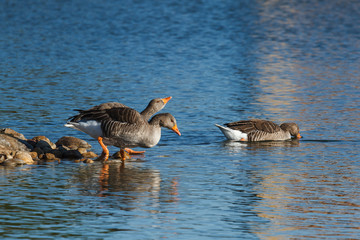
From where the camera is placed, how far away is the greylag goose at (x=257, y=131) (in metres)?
20.2

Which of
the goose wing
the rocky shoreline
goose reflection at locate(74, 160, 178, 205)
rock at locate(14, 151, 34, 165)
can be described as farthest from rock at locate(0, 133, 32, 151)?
the goose wing

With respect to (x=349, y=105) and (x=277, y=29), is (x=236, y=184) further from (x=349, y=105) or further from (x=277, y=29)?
(x=277, y=29)

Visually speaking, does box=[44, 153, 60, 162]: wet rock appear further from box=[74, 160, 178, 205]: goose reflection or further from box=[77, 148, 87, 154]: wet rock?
box=[74, 160, 178, 205]: goose reflection

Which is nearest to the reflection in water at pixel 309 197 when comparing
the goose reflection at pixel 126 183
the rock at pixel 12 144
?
the goose reflection at pixel 126 183

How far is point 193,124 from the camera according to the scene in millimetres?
22094

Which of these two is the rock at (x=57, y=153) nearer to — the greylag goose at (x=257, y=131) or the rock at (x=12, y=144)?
the rock at (x=12, y=144)

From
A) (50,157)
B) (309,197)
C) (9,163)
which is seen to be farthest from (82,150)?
(309,197)

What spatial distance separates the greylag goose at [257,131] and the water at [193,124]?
34 centimetres

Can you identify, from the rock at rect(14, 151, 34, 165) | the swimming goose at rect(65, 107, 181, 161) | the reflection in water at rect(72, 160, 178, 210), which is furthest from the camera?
the swimming goose at rect(65, 107, 181, 161)

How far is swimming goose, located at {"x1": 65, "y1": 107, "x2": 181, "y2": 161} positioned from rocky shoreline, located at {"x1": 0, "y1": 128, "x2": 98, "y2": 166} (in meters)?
0.58

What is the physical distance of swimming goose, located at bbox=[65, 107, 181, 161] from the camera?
55.1ft

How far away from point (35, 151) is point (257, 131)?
635 centimetres

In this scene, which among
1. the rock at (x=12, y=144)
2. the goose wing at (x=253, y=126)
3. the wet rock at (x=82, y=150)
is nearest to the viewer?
the rock at (x=12, y=144)

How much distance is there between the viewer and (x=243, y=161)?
17.1 meters
